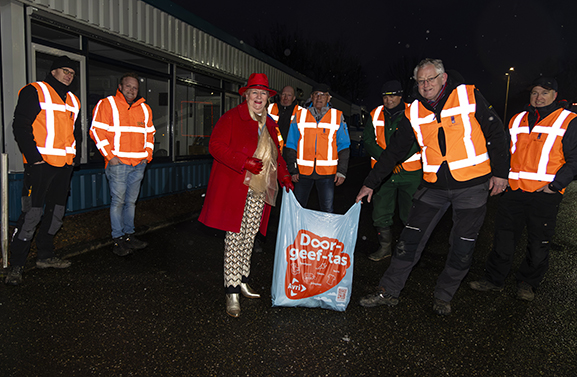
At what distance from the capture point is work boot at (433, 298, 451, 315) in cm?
343

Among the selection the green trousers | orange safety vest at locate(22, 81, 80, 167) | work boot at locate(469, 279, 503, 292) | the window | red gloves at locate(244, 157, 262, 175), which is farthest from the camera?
the window

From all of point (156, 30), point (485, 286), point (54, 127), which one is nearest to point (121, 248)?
point (54, 127)

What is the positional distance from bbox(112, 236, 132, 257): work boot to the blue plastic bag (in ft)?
7.45

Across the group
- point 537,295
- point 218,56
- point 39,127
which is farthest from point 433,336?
point 218,56

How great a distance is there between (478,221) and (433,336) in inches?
39.4

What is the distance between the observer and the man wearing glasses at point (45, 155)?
3.79 metres

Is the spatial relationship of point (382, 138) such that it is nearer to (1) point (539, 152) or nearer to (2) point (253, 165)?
(1) point (539, 152)

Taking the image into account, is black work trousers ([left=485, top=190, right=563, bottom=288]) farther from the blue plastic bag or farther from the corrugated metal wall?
the corrugated metal wall

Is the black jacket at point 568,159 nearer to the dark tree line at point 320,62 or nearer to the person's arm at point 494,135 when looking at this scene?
the person's arm at point 494,135

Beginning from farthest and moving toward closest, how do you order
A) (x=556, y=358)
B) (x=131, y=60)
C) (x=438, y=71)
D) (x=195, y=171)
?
(x=195, y=171)
(x=131, y=60)
(x=438, y=71)
(x=556, y=358)

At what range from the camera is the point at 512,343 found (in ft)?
9.77

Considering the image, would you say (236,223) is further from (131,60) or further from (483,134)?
(131,60)

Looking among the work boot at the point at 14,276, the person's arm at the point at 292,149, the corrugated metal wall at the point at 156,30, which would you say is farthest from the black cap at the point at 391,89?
the corrugated metal wall at the point at 156,30

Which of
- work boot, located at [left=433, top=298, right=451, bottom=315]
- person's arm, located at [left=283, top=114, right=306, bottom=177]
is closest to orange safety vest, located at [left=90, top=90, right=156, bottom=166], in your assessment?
person's arm, located at [left=283, top=114, right=306, bottom=177]
